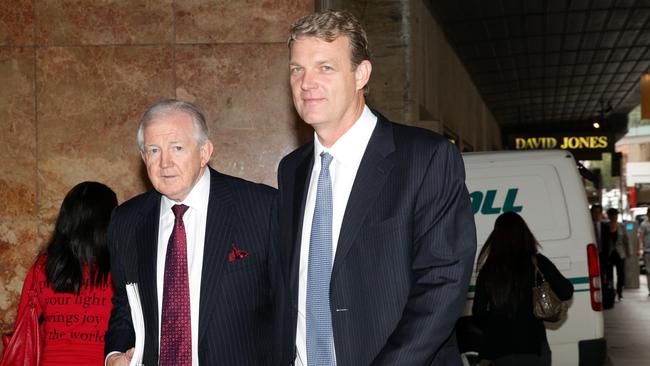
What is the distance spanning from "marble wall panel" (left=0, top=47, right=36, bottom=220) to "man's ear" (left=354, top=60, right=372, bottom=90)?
4050mm

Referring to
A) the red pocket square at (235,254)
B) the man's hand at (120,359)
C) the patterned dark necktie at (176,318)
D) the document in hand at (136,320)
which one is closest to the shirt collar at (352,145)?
the red pocket square at (235,254)

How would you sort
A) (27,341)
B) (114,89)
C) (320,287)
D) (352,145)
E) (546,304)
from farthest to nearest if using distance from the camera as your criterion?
→ 1. (114,89)
2. (546,304)
3. (27,341)
4. (352,145)
5. (320,287)

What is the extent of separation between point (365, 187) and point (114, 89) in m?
3.99

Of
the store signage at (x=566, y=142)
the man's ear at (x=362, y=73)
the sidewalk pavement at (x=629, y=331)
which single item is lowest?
the sidewalk pavement at (x=629, y=331)

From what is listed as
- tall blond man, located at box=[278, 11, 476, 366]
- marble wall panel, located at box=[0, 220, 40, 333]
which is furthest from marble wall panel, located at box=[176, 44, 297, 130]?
tall blond man, located at box=[278, 11, 476, 366]

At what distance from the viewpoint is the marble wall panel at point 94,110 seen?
6645 millimetres

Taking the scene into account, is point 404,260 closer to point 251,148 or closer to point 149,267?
point 149,267

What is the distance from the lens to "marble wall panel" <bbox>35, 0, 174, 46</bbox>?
6.66 meters

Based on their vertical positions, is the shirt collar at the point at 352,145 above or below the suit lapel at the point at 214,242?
above

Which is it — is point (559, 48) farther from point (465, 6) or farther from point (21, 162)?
point (21, 162)

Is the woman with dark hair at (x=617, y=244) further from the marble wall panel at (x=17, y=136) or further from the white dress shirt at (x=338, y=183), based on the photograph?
the white dress shirt at (x=338, y=183)

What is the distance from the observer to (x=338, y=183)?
125 inches

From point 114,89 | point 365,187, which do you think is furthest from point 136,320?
point 114,89

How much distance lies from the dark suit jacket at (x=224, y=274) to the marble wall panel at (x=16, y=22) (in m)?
3.24
